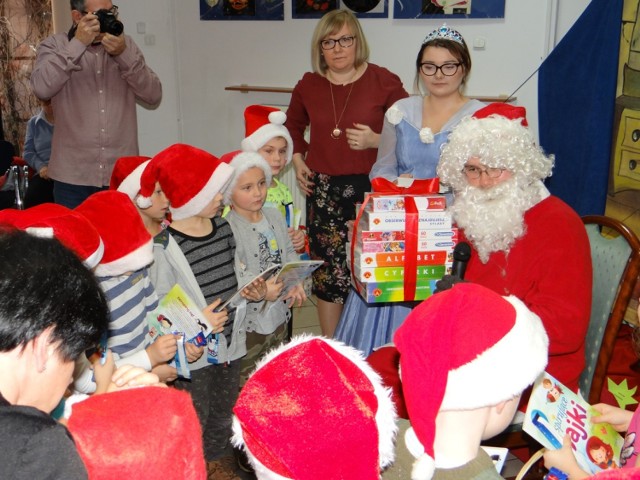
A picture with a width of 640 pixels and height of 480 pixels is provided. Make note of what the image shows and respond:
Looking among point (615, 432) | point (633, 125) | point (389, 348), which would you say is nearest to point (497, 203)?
point (389, 348)

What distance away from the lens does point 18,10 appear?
5.38 meters

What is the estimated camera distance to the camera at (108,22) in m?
3.18

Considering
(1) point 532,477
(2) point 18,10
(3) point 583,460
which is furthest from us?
(2) point 18,10

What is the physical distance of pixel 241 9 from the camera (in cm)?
490

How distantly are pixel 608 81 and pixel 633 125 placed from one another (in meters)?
0.25

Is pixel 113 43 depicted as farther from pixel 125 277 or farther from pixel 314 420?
pixel 314 420

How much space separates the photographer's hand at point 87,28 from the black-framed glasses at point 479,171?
2011mm

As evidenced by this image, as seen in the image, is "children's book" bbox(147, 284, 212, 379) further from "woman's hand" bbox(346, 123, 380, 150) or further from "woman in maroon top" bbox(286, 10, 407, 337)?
"woman's hand" bbox(346, 123, 380, 150)

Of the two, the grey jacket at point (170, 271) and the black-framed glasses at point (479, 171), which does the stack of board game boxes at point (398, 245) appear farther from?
the grey jacket at point (170, 271)

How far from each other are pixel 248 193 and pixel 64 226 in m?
1.00

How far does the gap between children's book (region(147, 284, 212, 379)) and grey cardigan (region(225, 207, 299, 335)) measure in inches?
16.4

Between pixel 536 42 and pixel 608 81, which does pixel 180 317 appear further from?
pixel 536 42

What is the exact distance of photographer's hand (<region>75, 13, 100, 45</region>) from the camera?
313 centimetres

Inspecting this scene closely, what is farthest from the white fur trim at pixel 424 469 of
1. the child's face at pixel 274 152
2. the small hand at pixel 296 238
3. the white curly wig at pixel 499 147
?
the child's face at pixel 274 152
